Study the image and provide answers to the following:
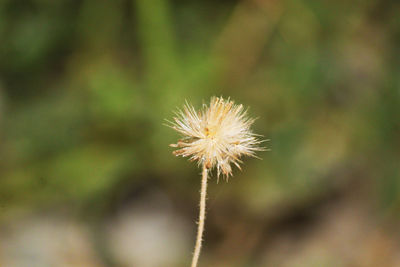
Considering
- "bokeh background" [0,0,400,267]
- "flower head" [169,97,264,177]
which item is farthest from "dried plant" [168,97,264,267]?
"bokeh background" [0,0,400,267]

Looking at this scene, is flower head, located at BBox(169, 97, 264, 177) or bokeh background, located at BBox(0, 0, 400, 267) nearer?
flower head, located at BBox(169, 97, 264, 177)

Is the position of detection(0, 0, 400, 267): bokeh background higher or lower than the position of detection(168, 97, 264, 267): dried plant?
higher

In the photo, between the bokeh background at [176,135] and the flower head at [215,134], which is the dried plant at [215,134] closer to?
the flower head at [215,134]

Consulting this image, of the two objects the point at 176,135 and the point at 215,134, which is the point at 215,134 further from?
the point at 176,135

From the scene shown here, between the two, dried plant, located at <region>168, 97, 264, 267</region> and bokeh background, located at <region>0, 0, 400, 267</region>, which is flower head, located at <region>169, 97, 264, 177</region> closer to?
dried plant, located at <region>168, 97, 264, 267</region>

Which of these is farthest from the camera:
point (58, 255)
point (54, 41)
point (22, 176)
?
point (54, 41)

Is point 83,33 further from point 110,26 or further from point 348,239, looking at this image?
point 348,239

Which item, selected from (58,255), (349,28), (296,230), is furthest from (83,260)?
(349,28)

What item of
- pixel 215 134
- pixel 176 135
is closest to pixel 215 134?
pixel 215 134
